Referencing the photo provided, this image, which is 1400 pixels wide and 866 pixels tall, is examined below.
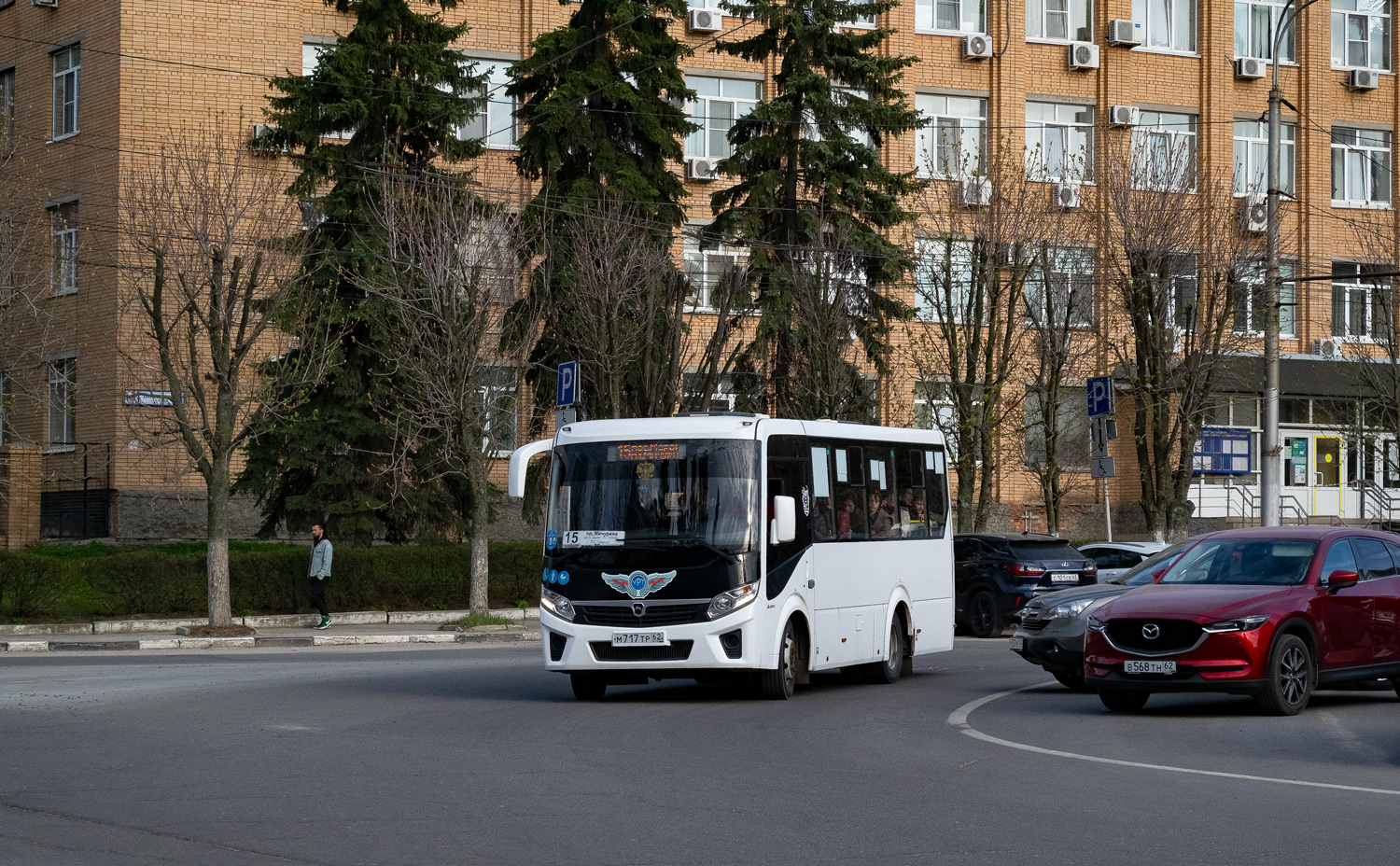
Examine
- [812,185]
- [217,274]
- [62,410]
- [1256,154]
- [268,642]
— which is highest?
[1256,154]

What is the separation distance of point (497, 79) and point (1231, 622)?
3183 cm

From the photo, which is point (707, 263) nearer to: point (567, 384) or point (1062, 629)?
point (567, 384)

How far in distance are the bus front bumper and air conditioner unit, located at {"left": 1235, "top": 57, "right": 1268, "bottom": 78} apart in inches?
1532

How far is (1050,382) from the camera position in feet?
124

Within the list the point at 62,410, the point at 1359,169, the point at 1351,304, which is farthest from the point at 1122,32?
the point at 62,410

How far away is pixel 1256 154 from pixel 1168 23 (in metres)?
4.74

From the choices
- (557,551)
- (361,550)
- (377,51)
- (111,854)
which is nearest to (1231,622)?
(557,551)

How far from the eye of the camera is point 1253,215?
152 feet

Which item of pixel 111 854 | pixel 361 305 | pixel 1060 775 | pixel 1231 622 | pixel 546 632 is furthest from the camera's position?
pixel 361 305

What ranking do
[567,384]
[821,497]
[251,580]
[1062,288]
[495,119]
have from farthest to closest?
[495,119]
[1062,288]
[251,580]
[567,384]
[821,497]

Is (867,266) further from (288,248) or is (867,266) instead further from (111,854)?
(111,854)

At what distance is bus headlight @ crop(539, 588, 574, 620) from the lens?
1647 cm

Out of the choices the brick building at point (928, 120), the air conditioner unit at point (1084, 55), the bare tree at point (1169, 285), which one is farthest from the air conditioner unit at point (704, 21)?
the bare tree at point (1169, 285)

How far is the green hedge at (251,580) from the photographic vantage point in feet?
92.8
